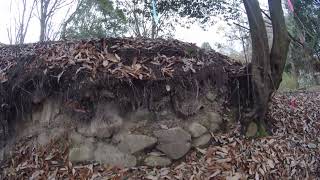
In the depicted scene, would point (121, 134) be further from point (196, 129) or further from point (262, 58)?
point (262, 58)

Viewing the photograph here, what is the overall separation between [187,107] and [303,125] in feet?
6.29

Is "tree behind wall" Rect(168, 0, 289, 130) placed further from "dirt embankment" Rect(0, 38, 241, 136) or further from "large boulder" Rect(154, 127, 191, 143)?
"large boulder" Rect(154, 127, 191, 143)

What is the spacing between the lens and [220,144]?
3836 millimetres

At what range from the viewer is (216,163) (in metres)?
3.49

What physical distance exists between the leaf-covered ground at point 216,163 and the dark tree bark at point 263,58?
0.38m

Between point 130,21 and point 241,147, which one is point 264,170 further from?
point 130,21

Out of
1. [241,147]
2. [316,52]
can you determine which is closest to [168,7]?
[241,147]

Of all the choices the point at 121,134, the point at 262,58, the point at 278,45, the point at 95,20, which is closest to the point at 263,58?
the point at 262,58

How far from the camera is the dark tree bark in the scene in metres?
4.10

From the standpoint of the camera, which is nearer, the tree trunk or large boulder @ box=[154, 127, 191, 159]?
large boulder @ box=[154, 127, 191, 159]

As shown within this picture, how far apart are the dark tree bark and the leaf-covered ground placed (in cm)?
38

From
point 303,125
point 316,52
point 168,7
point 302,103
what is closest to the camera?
point 303,125

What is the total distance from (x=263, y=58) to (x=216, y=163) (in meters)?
1.42

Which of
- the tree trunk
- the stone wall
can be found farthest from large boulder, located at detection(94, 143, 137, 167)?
the tree trunk
